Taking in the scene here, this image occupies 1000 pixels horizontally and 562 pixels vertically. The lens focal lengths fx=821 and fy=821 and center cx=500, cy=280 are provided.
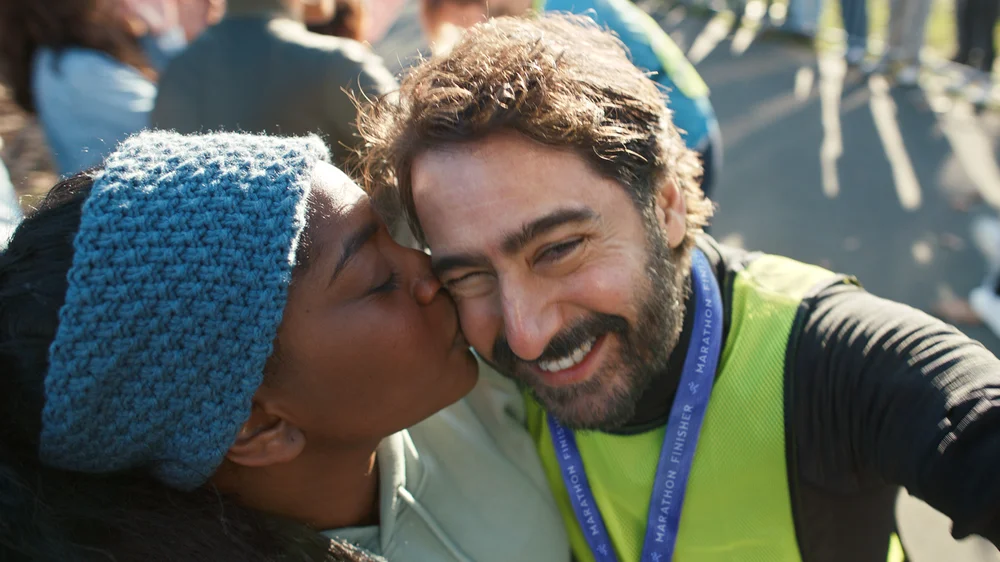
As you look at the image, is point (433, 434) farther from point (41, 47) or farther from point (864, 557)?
point (41, 47)

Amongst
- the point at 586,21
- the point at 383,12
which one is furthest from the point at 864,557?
the point at 383,12

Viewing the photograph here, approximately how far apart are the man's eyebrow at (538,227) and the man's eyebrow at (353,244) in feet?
0.93

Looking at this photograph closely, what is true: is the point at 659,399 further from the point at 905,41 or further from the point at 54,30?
the point at 905,41

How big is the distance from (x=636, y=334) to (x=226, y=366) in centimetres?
89

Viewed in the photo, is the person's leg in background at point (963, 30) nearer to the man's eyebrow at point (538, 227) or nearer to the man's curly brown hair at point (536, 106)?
the man's curly brown hair at point (536, 106)

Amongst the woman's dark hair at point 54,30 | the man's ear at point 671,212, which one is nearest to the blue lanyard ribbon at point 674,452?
the man's ear at point 671,212

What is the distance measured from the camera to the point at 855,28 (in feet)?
27.5

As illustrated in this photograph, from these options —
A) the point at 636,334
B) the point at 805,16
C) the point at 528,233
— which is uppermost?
the point at 528,233

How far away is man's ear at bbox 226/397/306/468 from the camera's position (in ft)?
5.21

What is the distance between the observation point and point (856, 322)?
5.72 feet

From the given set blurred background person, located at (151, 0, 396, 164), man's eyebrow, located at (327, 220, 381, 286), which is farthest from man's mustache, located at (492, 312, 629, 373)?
Result: blurred background person, located at (151, 0, 396, 164)

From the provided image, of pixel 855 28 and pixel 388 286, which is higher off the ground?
pixel 388 286

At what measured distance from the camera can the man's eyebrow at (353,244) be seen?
5.26 feet

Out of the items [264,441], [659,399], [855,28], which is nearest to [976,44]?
[855,28]
